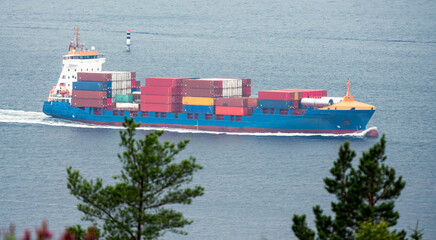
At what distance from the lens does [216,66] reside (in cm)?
14238

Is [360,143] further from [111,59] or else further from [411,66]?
[111,59]

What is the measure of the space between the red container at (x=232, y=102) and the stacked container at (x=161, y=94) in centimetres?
443

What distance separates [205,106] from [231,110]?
105 inches

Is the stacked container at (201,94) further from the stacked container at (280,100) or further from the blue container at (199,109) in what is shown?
the stacked container at (280,100)

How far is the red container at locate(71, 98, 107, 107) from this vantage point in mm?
88875

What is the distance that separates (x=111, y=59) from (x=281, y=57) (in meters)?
30.3

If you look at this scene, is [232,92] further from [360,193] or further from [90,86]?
[360,193]

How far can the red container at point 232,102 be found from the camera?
278 ft

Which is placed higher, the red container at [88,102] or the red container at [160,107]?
the red container at [88,102]

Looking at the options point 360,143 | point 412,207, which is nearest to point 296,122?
point 360,143

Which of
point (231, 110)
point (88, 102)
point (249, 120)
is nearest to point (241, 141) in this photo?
point (249, 120)

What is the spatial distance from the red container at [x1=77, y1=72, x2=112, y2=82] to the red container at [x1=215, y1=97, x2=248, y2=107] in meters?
11.6

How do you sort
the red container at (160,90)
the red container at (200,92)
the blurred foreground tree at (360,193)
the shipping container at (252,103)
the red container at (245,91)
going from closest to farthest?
the blurred foreground tree at (360,193)
the shipping container at (252,103)
the red container at (200,92)
the red container at (160,90)
the red container at (245,91)

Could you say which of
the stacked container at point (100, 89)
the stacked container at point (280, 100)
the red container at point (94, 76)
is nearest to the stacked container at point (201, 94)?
the stacked container at point (280, 100)
